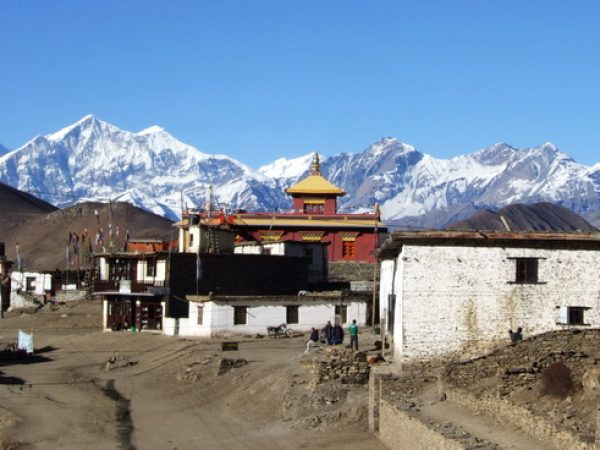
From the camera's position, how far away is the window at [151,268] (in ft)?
225

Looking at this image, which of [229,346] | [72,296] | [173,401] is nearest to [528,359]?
[173,401]

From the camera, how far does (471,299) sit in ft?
124

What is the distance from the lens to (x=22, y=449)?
3638cm

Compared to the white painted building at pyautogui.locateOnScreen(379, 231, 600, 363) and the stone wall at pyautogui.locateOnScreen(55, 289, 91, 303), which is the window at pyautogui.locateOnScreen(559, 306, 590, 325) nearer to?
the white painted building at pyautogui.locateOnScreen(379, 231, 600, 363)

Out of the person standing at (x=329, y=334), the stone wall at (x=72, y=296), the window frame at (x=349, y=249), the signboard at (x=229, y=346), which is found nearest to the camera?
the person standing at (x=329, y=334)

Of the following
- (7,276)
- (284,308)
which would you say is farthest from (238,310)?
(7,276)

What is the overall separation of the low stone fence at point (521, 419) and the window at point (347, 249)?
174ft

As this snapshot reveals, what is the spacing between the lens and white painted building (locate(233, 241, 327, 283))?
72.7m

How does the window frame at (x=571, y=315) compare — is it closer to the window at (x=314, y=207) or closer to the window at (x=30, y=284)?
the window at (x=314, y=207)

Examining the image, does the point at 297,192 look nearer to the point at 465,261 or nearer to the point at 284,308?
the point at 284,308

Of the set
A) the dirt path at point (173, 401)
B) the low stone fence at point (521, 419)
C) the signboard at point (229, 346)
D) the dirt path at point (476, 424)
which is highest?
the signboard at point (229, 346)

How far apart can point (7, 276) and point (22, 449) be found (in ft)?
223

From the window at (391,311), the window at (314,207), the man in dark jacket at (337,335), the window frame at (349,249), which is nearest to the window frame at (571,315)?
the window at (391,311)

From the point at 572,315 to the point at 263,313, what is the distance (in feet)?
79.5
